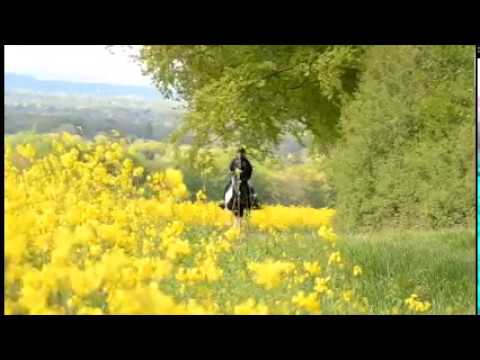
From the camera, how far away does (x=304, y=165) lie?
430 inches

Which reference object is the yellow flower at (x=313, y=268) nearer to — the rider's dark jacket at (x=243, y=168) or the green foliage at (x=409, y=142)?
the rider's dark jacket at (x=243, y=168)

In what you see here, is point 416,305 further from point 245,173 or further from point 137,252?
point 245,173

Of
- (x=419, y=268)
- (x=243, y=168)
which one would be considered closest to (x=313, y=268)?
(x=419, y=268)

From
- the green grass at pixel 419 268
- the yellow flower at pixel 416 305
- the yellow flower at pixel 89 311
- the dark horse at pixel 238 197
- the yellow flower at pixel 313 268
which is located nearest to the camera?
the yellow flower at pixel 89 311

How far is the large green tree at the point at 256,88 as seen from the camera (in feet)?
34.1

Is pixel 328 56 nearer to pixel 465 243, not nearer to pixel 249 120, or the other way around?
pixel 249 120

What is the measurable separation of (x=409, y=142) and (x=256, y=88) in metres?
2.05

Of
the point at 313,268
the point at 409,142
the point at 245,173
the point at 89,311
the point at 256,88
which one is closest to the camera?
the point at 89,311

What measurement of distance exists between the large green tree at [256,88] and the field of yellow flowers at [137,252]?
5.25ft

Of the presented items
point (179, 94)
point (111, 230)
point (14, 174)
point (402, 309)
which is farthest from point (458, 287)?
point (179, 94)

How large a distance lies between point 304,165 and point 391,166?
1255 mm

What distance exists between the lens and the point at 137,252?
20.4 ft

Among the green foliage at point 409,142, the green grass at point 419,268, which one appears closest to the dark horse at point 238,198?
the green grass at point 419,268

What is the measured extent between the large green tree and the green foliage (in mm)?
429
